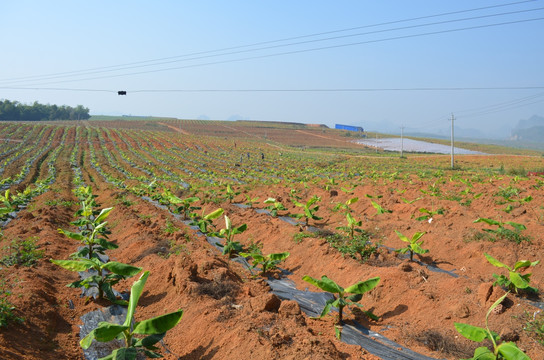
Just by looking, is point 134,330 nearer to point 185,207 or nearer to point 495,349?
point 495,349

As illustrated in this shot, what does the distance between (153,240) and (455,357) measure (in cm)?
596

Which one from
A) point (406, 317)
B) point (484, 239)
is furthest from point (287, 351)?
point (484, 239)

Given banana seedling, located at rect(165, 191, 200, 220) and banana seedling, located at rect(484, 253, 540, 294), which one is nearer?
banana seedling, located at rect(484, 253, 540, 294)

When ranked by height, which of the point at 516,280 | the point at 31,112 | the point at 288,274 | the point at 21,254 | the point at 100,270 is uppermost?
the point at 31,112

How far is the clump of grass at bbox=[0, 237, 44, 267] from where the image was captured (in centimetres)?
635

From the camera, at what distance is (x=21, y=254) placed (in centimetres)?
679

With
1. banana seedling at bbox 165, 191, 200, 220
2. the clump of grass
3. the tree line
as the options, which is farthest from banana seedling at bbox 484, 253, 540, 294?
the tree line

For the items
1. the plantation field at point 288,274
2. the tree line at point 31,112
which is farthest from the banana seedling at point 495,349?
the tree line at point 31,112

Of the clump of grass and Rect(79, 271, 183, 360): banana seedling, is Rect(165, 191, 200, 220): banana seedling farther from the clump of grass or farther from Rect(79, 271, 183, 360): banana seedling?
Rect(79, 271, 183, 360): banana seedling

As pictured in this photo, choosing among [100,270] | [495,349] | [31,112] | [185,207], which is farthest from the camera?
[31,112]

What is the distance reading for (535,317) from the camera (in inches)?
179

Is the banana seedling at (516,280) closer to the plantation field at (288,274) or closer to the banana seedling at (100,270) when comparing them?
the plantation field at (288,274)

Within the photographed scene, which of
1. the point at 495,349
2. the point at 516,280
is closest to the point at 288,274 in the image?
the point at 516,280

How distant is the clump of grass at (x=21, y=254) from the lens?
20.8ft
